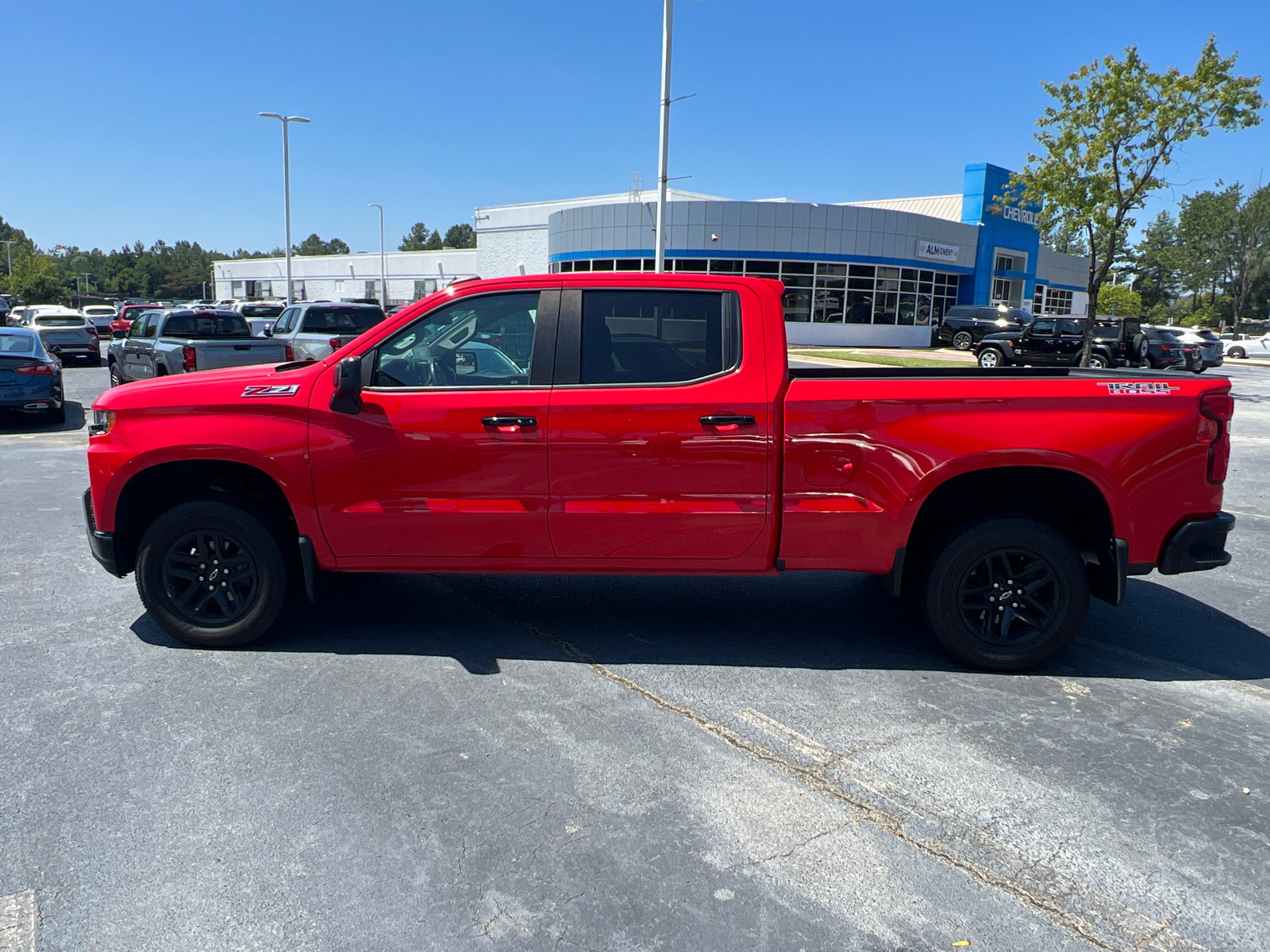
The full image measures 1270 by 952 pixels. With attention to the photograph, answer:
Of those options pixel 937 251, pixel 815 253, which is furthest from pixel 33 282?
pixel 937 251

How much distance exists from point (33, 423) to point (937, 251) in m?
37.4

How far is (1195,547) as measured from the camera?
4586 millimetres

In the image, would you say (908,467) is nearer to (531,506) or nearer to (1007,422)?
(1007,422)

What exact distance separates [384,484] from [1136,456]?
3694 mm

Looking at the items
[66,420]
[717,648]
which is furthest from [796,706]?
[66,420]

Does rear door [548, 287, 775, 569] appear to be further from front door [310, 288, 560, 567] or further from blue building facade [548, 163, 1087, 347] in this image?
blue building facade [548, 163, 1087, 347]

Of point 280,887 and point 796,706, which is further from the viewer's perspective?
point 796,706

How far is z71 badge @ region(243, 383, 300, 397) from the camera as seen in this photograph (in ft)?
15.4

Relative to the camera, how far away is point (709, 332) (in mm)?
4707

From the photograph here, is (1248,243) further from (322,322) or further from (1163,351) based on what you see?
(322,322)

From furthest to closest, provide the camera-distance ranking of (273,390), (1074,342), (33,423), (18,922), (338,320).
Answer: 1. (1074,342)
2. (338,320)
3. (33,423)
4. (273,390)
5. (18,922)

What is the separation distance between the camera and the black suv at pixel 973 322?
116 ft

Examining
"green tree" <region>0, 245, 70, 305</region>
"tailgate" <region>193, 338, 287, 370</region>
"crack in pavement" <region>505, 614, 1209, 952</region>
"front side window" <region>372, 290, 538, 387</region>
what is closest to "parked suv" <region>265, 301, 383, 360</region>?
"tailgate" <region>193, 338, 287, 370</region>

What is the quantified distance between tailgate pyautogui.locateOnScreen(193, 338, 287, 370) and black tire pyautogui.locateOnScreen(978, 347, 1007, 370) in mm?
20530
